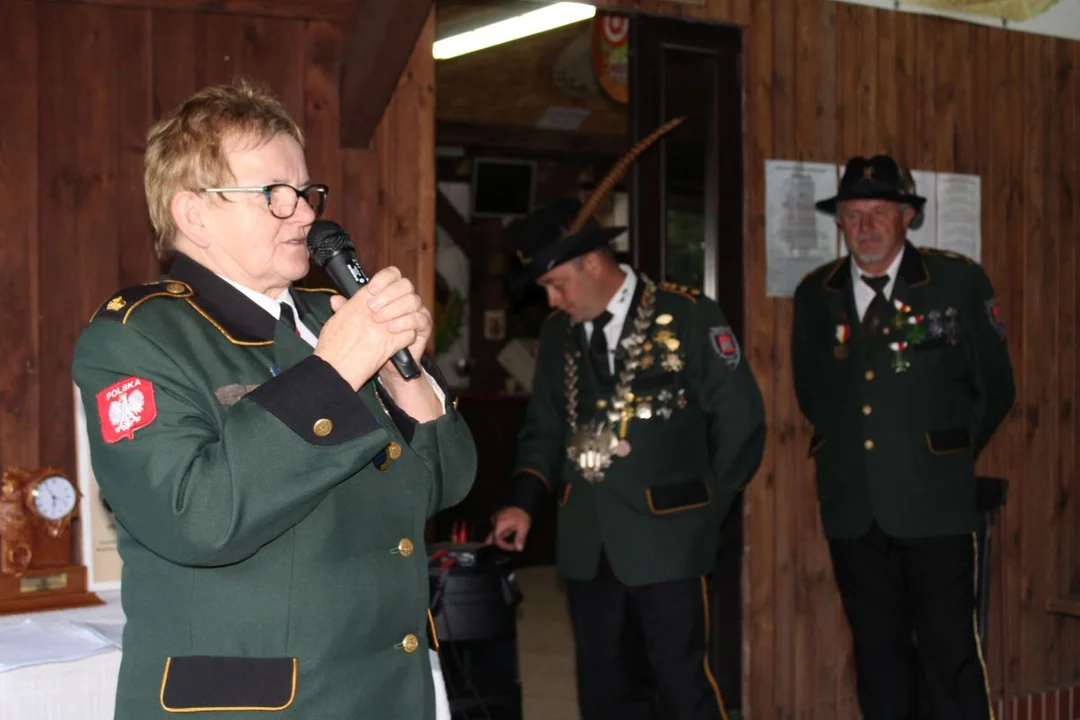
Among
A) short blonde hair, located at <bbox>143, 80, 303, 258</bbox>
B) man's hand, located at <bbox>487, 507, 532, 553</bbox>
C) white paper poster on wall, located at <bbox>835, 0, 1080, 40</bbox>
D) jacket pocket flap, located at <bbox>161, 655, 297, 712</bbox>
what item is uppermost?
white paper poster on wall, located at <bbox>835, 0, 1080, 40</bbox>

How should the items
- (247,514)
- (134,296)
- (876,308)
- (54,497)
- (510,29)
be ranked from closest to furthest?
(247,514), (134,296), (54,497), (876,308), (510,29)

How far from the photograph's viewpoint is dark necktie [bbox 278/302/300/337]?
5.35 ft

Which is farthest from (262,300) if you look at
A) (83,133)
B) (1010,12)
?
(1010,12)

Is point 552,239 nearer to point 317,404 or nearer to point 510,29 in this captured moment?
point 317,404

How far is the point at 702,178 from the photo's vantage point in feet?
13.3

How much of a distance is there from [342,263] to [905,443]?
2.45 m

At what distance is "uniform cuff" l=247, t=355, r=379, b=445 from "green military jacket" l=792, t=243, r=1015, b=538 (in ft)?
8.19

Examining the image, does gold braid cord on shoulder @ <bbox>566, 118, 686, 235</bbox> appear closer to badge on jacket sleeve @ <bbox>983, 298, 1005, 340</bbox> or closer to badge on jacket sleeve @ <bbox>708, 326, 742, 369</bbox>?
badge on jacket sleeve @ <bbox>708, 326, 742, 369</bbox>

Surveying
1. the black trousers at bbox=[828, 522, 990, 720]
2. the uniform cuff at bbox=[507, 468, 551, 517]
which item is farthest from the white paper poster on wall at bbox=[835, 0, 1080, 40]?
the uniform cuff at bbox=[507, 468, 551, 517]

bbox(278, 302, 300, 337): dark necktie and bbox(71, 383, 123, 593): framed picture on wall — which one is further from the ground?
bbox(278, 302, 300, 337): dark necktie

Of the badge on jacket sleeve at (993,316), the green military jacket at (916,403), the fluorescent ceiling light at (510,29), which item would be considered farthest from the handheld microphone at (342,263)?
the fluorescent ceiling light at (510,29)

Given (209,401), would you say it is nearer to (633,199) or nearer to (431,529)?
(431,529)

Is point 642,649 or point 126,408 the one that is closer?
point 126,408

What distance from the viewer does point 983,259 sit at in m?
4.59
